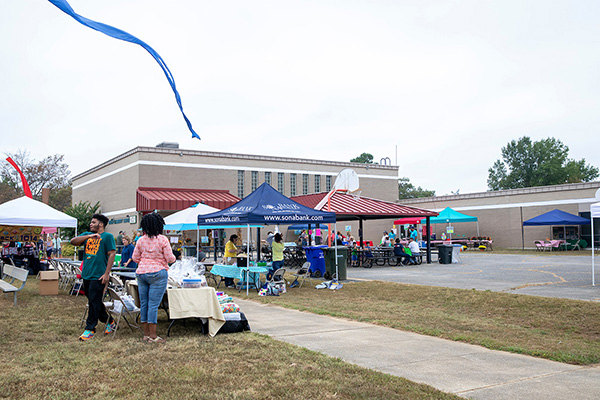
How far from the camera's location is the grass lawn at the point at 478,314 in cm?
791

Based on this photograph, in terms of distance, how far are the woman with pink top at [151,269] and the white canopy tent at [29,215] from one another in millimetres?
10527

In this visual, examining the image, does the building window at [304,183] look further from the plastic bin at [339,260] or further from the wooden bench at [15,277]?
the wooden bench at [15,277]

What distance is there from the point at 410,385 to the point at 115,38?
5127mm

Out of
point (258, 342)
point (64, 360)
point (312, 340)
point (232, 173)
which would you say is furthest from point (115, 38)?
point (232, 173)

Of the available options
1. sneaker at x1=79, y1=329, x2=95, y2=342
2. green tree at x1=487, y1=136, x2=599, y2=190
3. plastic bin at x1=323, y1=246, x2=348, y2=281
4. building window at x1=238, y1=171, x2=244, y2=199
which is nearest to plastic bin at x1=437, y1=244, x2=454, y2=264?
plastic bin at x1=323, y1=246, x2=348, y2=281

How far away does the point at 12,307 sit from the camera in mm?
11102

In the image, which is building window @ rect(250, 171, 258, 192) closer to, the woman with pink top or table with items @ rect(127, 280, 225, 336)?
table with items @ rect(127, 280, 225, 336)

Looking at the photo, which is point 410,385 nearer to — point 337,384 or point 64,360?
point 337,384

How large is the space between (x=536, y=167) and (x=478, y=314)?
84.7 metres

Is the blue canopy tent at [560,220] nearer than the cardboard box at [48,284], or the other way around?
the cardboard box at [48,284]

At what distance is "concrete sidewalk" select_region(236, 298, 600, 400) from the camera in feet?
17.9

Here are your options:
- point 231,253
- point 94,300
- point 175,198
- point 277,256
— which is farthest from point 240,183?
point 94,300

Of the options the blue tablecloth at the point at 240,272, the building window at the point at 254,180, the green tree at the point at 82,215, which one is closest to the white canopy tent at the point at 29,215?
the blue tablecloth at the point at 240,272

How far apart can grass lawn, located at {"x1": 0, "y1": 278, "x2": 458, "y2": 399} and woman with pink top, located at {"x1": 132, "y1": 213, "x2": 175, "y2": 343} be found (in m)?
0.39
